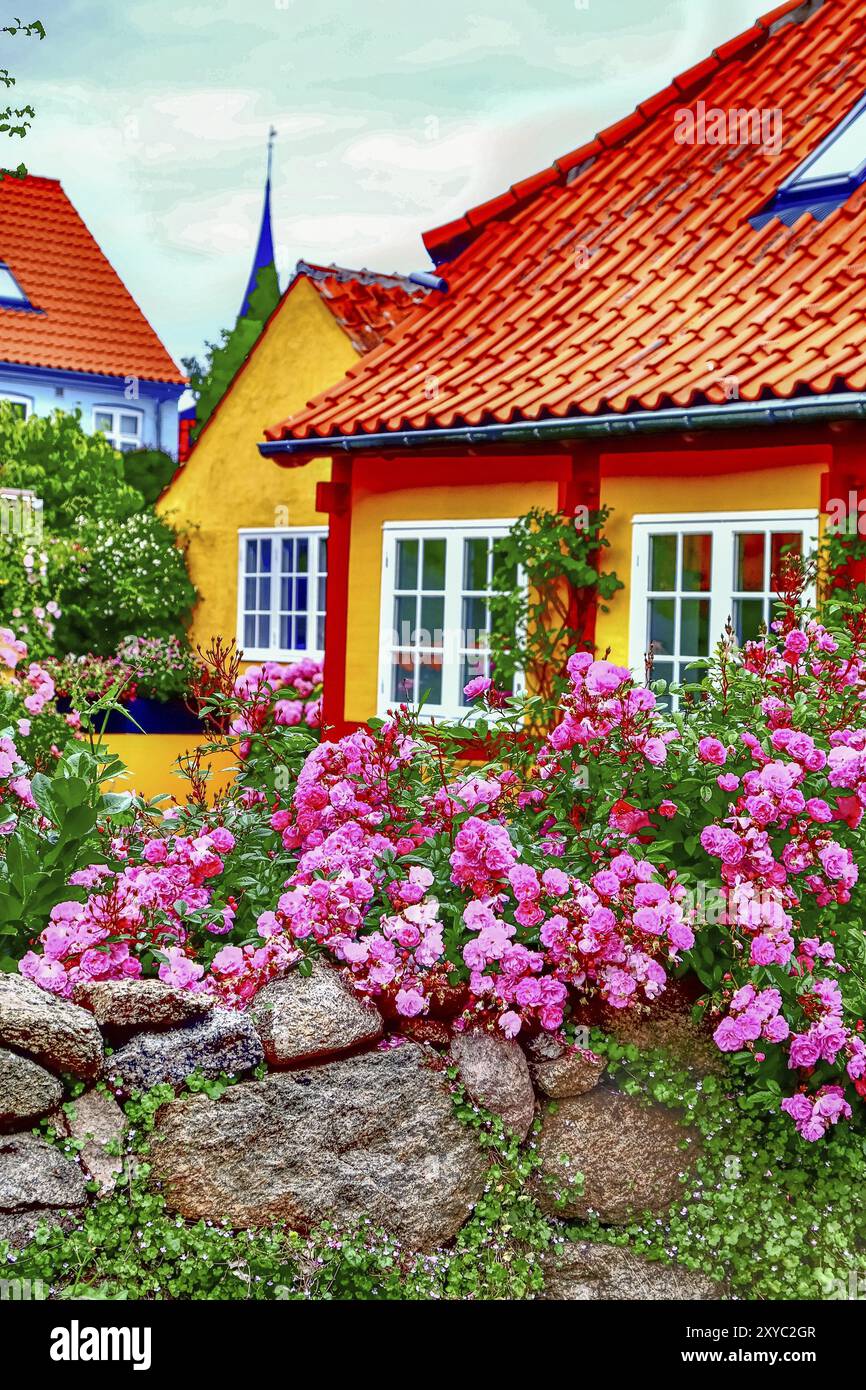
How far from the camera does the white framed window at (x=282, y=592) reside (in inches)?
594

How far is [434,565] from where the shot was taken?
10.9 m

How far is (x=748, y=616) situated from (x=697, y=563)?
0.51m

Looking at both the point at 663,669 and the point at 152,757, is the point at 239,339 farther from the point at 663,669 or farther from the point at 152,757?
the point at 663,669

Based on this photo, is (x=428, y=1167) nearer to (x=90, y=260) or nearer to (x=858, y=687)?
(x=858, y=687)

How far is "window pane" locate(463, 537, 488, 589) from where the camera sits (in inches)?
415

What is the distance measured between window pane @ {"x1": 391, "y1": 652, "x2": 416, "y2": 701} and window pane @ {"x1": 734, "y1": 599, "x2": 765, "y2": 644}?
8.76ft

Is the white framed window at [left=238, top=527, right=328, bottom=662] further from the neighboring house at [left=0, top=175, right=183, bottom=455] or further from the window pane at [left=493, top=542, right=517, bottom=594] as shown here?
the neighboring house at [left=0, top=175, right=183, bottom=455]

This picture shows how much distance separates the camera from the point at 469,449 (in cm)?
1032

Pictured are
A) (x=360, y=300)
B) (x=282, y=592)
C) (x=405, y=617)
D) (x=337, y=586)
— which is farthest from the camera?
(x=282, y=592)

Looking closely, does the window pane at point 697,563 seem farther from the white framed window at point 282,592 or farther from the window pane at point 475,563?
the white framed window at point 282,592

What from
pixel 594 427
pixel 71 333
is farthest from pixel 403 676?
pixel 71 333

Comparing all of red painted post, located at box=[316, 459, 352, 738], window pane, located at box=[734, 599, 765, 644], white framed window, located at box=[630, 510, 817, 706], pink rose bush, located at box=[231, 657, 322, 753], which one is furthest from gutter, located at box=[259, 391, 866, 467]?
pink rose bush, located at box=[231, 657, 322, 753]

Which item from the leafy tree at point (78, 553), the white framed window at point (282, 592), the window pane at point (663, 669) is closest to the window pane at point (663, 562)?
the window pane at point (663, 669)

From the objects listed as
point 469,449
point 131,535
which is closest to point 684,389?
point 469,449
